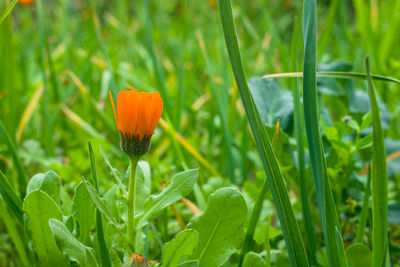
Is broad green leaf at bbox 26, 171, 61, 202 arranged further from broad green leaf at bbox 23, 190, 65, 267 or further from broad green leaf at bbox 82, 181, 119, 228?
broad green leaf at bbox 82, 181, 119, 228

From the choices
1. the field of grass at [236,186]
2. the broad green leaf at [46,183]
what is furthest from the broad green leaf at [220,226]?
the broad green leaf at [46,183]

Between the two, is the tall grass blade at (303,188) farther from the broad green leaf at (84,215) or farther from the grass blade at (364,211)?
the broad green leaf at (84,215)

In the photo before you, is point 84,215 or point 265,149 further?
point 84,215

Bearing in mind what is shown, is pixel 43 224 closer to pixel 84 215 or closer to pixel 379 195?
pixel 84 215

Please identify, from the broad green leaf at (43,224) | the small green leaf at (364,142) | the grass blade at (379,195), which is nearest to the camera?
the grass blade at (379,195)

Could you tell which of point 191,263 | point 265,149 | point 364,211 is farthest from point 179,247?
point 364,211

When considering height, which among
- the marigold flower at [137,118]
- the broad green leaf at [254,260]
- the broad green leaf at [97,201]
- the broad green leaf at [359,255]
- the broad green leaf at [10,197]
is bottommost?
the broad green leaf at [359,255]
